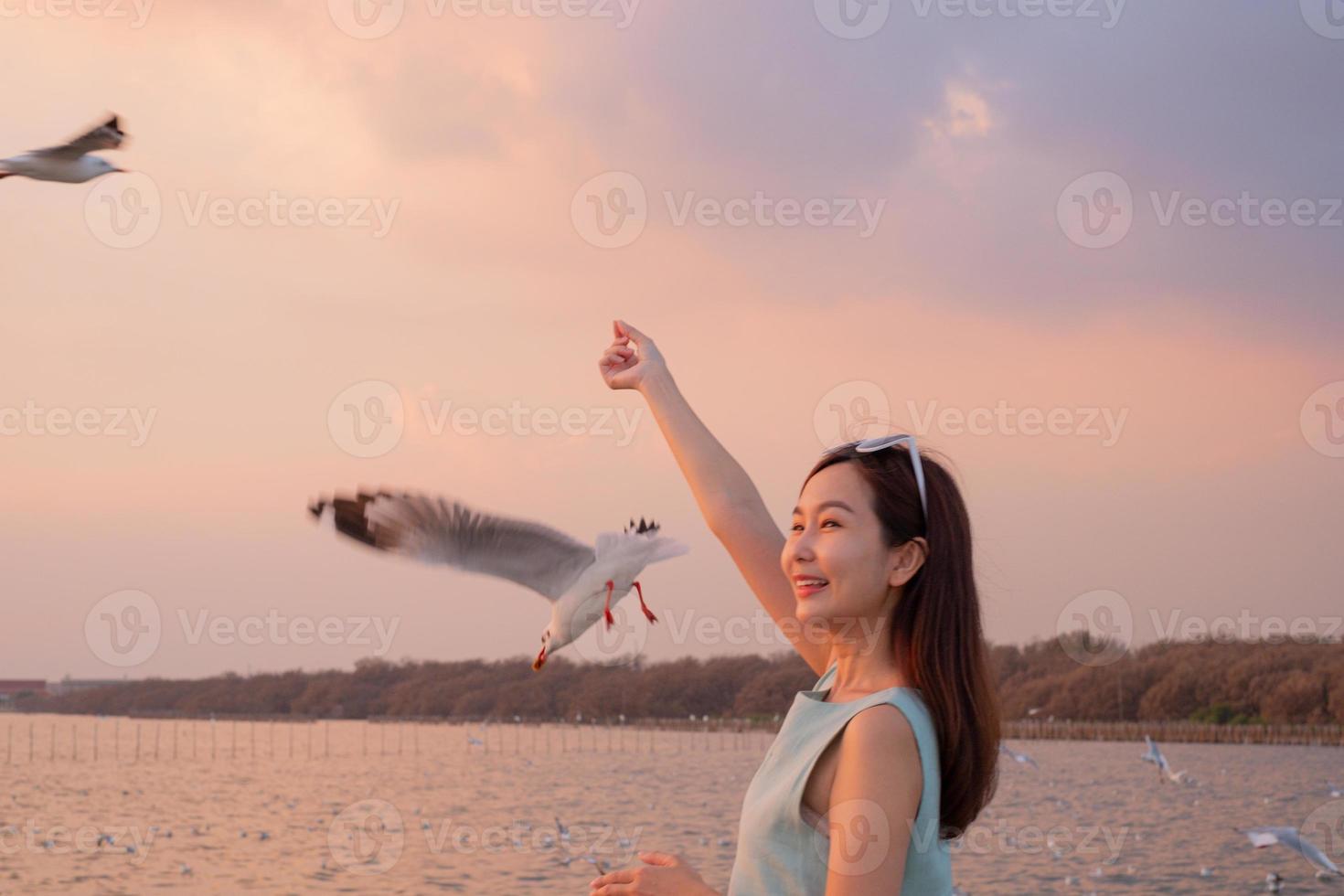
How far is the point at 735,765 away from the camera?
56250 millimetres

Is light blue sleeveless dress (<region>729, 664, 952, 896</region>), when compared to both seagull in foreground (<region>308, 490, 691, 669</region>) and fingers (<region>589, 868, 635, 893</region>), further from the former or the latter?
seagull in foreground (<region>308, 490, 691, 669</region>)

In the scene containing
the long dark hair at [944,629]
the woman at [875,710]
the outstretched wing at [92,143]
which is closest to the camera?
the woman at [875,710]

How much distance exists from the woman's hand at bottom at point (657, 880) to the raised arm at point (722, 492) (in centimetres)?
54

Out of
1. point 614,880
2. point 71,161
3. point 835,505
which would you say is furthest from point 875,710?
point 71,161

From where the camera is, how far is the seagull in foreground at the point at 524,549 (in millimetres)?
4660

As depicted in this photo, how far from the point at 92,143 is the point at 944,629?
4.80m

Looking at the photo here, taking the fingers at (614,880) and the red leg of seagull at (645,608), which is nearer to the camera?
the fingers at (614,880)

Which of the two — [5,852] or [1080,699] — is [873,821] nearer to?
[5,852]

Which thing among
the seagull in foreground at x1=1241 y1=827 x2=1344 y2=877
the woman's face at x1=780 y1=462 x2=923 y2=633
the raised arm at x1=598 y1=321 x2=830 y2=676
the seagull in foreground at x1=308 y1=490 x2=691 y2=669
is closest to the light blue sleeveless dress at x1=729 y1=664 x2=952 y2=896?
the woman's face at x1=780 y1=462 x2=923 y2=633

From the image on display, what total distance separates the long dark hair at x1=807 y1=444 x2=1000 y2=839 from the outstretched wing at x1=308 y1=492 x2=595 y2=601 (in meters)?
3.00

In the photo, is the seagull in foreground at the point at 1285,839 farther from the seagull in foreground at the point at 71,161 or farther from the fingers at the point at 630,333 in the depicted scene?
the fingers at the point at 630,333

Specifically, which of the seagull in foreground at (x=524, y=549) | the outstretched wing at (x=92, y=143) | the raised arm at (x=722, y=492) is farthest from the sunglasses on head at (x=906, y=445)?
the outstretched wing at (x=92, y=143)

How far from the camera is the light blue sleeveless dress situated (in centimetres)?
156

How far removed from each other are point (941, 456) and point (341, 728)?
406 feet
